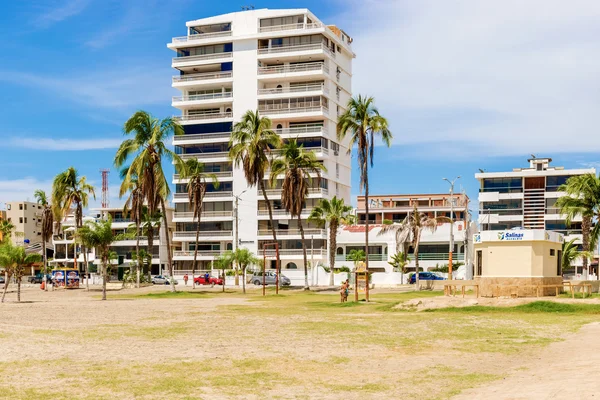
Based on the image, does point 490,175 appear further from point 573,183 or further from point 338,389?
point 338,389

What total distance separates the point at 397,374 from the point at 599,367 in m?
4.66

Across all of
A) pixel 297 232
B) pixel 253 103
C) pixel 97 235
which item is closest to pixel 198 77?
pixel 253 103

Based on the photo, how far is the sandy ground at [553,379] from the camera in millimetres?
14344

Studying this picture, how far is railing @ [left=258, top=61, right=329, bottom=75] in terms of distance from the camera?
101500 millimetres

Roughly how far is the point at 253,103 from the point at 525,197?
4479 cm

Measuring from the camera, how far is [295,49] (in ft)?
335

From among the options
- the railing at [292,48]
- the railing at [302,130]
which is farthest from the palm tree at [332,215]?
the railing at [292,48]

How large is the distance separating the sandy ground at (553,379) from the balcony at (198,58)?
8874cm

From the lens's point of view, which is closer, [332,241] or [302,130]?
[332,241]

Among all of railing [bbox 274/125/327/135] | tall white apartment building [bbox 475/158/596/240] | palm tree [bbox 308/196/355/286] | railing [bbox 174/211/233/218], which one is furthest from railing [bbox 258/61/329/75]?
tall white apartment building [bbox 475/158/596/240]

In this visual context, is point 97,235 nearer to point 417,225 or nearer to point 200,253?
point 417,225

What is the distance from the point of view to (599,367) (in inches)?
679

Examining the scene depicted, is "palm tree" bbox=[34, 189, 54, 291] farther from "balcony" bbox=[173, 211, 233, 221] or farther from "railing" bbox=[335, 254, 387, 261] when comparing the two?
"railing" bbox=[335, 254, 387, 261]

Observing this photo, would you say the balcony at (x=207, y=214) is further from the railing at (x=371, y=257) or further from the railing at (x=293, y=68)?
the railing at (x=371, y=257)
